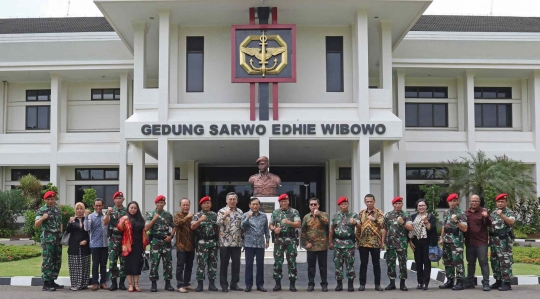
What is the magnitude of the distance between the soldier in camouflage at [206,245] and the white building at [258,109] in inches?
292

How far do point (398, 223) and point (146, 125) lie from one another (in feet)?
31.4

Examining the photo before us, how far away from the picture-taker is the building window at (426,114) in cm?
2680

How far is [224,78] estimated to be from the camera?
20078mm

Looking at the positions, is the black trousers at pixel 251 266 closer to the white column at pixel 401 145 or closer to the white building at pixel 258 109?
the white building at pixel 258 109

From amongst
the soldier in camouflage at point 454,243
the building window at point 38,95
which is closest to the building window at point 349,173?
the building window at point 38,95

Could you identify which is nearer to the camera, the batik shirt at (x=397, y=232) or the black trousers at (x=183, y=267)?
the black trousers at (x=183, y=267)

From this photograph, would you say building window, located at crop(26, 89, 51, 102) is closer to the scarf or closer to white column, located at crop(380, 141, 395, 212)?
white column, located at crop(380, 141, 395, 212)

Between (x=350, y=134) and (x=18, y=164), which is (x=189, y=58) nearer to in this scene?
(x=350, y=134)

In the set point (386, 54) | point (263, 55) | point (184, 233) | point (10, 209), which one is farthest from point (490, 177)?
point (10, 209)

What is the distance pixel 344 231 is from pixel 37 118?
20392 mm

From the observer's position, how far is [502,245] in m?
11.1

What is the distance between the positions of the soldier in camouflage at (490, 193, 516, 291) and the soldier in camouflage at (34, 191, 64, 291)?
24.8 ft

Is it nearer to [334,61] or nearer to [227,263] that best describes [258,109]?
[334,61]

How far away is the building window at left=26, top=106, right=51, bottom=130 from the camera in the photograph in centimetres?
2772
